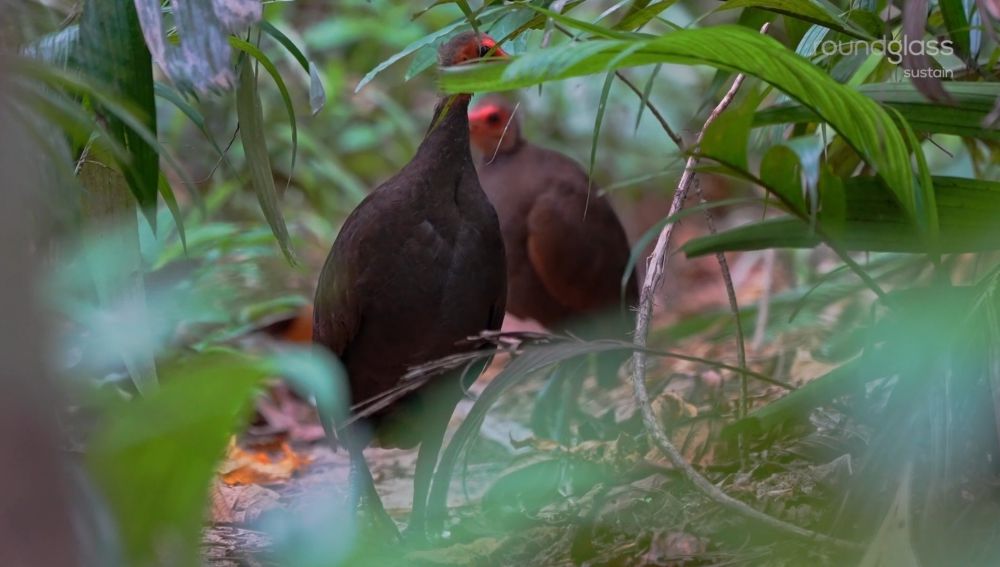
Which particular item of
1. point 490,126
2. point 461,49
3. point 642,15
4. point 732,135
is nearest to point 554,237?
point 490,126

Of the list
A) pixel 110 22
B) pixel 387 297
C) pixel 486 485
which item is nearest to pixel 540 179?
pixel 486 485

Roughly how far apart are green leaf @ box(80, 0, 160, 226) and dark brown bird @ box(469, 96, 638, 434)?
2664 mm

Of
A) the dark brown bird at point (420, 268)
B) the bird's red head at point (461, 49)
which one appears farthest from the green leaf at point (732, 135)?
the bird's red head at point (461, 49)

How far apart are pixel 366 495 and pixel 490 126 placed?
211cm

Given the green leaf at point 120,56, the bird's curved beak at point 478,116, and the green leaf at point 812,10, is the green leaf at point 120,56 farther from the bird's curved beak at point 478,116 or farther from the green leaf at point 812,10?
the bird's curved beak at point 478,116

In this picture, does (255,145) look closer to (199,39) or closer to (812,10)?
(199,39)

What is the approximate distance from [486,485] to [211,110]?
129 inches

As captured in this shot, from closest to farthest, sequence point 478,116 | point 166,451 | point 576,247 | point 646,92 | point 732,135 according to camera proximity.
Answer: point 166,451, point 732,135, point 646,92, point 576,247, point 478,116

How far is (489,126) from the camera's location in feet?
15.2

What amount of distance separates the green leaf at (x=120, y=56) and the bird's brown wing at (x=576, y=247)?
273 centimetres

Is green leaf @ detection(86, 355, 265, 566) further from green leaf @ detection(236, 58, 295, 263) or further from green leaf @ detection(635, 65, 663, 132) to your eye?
green leaf @ detection(236, 58, 295, 263)

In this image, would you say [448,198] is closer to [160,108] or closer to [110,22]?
[110,22]

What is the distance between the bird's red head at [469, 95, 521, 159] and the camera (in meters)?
4.61

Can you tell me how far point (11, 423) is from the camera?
75 cm
